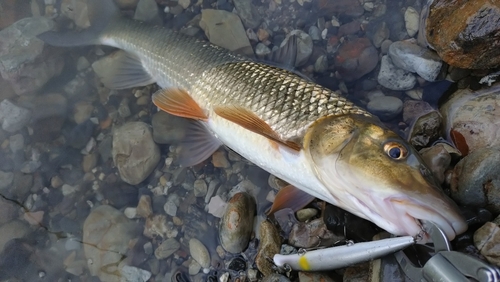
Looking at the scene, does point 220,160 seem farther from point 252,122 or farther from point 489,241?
point 489,241

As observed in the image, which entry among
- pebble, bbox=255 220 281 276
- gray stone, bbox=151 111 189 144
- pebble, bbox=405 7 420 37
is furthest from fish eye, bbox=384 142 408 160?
gray stone, bbox=151 111 189 144

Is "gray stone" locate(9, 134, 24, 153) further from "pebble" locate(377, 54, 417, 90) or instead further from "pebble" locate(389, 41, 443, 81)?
"pebble" locate(389, 41, 443, 81)

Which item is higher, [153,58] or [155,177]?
[153,58]

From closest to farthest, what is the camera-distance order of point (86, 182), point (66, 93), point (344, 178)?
1. point (344, 178)
2. point (86, 182)
3. point (66, 93)

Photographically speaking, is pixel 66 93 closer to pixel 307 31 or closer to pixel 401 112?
pixel 307 31

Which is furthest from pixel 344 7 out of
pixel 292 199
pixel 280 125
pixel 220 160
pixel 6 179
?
pixel 6 179

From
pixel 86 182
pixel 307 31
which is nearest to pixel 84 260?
pixel 86 182
